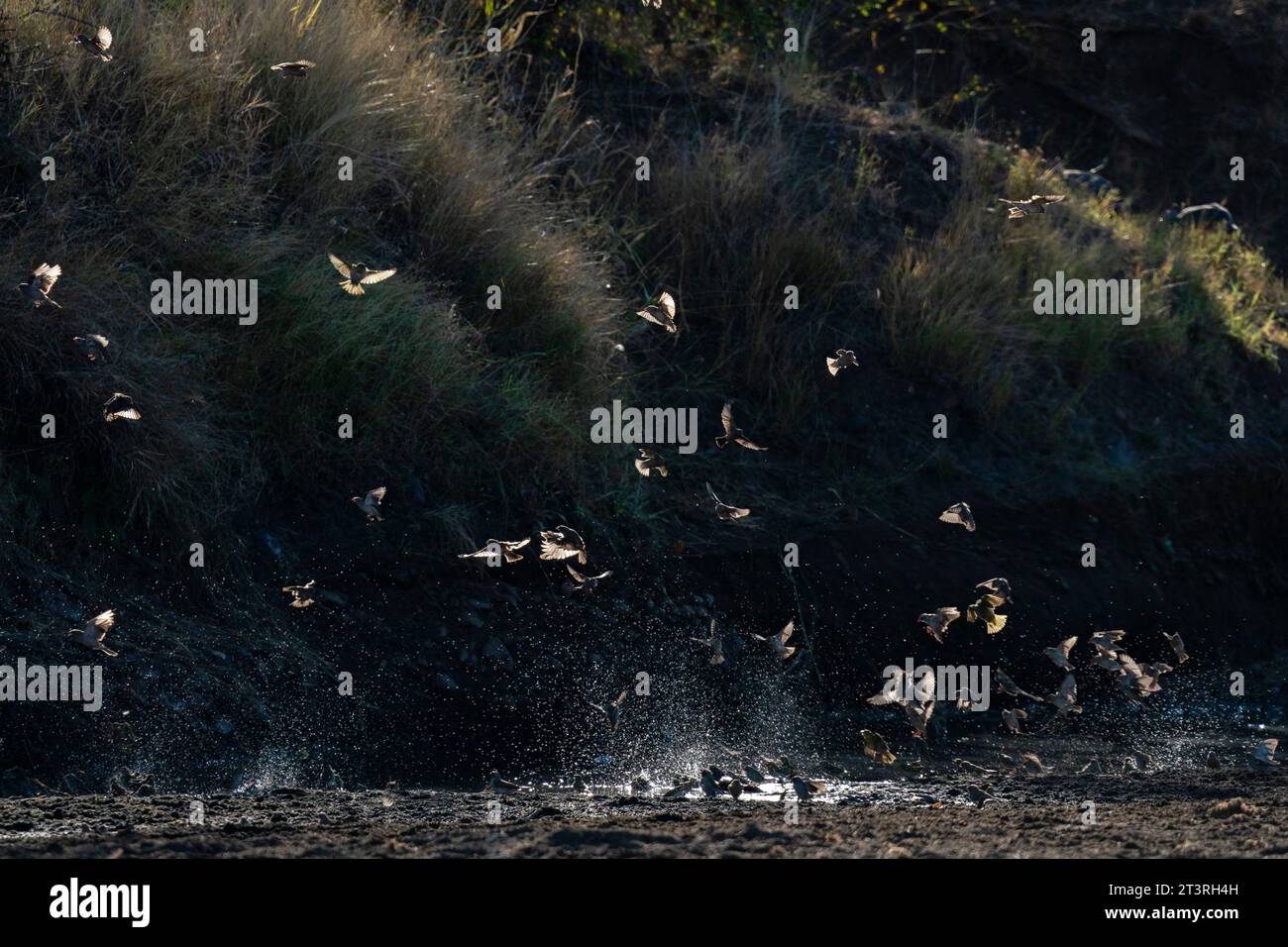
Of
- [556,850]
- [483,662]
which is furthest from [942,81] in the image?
[556,850]

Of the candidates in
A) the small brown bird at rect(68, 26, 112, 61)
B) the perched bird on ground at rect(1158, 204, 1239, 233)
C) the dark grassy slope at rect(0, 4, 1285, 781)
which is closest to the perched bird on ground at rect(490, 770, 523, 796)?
the dark grassy slope at rect(0, 4, 1285, 781)

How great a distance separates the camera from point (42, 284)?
5016mm

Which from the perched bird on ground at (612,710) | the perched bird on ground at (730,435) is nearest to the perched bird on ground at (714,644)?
the perched bird on ground at (612,710)

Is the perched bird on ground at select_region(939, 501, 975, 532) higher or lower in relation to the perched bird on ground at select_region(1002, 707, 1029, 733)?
higher

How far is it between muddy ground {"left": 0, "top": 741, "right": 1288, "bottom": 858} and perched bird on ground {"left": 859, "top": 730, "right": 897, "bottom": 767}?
0.41m

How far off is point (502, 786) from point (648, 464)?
75.4 inches

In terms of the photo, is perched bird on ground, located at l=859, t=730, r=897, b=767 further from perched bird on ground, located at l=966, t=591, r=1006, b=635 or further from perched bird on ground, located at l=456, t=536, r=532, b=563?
perched bird on ground, located at l=456, t=536, r=532, b=563

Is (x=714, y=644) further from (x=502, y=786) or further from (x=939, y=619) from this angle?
(x=502, y=786)

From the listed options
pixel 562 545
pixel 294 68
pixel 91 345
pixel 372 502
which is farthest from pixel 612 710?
pixel 294 68

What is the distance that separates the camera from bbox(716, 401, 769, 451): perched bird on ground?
597cm

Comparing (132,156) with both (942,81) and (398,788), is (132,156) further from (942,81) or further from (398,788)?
(942,81)

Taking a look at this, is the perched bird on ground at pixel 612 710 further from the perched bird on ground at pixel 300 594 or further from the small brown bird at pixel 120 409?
the small brown bird at pixel 120 409

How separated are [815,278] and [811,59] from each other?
3.05 m

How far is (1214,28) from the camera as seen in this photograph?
1245 centimetres
